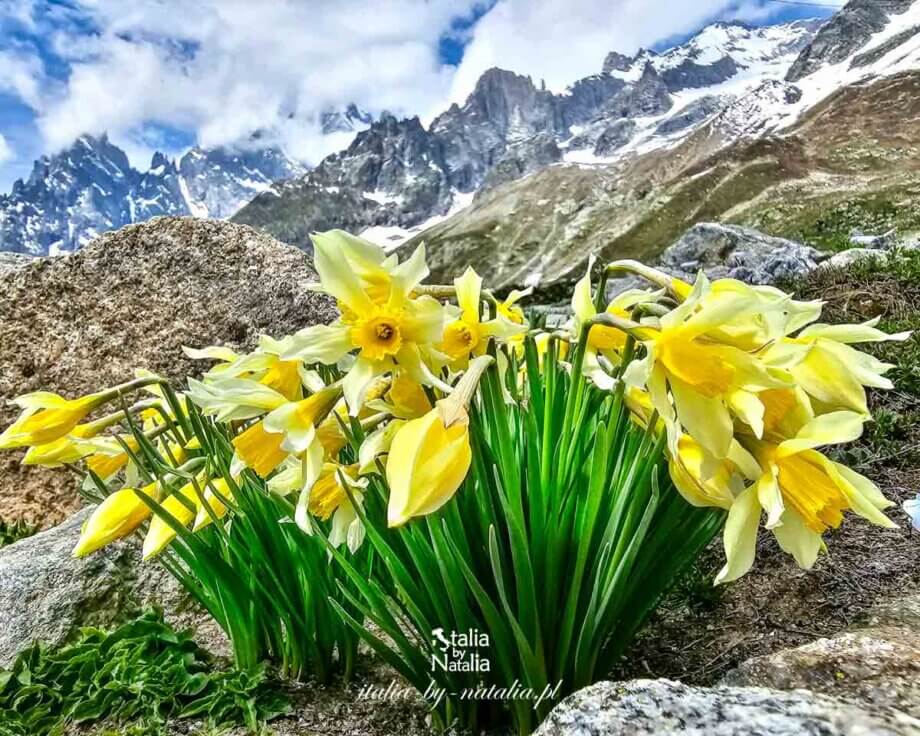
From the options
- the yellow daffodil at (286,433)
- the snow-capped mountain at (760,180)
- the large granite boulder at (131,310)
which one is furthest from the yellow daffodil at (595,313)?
the snow-capped mountain at (760,180)

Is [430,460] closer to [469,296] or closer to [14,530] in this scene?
[469,296]

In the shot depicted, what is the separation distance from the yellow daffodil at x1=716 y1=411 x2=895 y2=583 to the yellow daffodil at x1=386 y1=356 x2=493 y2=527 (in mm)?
555

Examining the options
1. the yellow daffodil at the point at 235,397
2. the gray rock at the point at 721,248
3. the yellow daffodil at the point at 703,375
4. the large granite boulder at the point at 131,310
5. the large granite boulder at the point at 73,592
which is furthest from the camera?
the gray rock at the point at 721,248

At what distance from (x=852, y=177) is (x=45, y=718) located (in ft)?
304

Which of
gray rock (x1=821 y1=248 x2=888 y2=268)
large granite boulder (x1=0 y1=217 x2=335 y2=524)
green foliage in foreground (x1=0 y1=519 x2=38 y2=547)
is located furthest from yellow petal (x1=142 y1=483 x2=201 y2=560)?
gray rock (x1=821 y1=248 x2=888 y2=268)

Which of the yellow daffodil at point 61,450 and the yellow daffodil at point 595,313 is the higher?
the yellow daffodil at point 61,450

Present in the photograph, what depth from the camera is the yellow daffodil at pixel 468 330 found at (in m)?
1.58

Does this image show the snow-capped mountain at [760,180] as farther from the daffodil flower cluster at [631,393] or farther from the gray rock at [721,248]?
the daffodil flower cluster at [631,393]

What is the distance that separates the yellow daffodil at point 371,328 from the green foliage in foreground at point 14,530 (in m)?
3.80

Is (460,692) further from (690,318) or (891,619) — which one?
(891,619)

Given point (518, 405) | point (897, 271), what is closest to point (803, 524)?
point (518, 405)

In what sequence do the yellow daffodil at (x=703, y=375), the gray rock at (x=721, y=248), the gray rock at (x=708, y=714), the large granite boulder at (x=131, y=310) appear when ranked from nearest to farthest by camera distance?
the gray rock at (x=708, y=714)
the yellow daffodil at (x=703, y=375)
the large granite boulder at (x=131, y=310)
the gray rock at (x=721, y=248)

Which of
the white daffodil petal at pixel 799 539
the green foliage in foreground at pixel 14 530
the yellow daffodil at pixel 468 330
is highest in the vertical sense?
the yellow daffodil at pixel 468 330

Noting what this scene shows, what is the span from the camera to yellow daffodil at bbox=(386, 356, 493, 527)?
1267 mm
